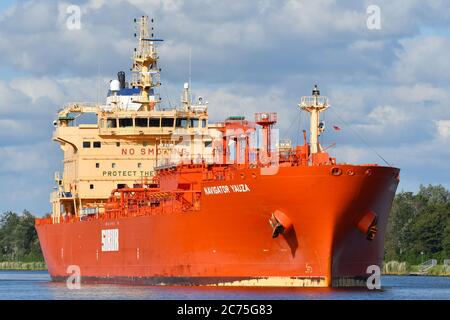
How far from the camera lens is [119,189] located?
209 feet

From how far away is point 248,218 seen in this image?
5125 centimetres

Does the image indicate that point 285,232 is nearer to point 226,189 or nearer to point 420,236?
point 226,189

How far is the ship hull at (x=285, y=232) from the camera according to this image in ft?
163

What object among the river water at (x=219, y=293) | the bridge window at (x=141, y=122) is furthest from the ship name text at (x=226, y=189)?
the bridge window at (x=141, y=122)

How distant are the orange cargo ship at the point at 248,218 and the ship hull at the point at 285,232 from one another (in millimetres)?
40

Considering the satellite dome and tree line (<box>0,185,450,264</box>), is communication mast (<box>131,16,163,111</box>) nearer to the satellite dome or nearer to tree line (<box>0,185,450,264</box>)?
the satellite dome

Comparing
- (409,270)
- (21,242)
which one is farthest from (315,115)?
(21,242)

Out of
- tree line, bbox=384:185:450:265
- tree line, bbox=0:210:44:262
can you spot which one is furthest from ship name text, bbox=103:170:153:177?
tree line, bbox=0:210:44:262

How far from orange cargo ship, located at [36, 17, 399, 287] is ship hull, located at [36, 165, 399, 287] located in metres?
0.04

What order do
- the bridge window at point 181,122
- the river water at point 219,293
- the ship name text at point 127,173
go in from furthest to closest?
the bridge window at point 181,122 → the ship name text at point 127,173 → the river water at point 219,293

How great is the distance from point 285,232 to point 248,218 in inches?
73.9

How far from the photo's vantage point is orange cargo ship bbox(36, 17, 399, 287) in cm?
4994

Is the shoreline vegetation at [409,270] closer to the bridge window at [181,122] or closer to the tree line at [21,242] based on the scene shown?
the bridge window at [181,122]
